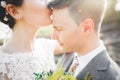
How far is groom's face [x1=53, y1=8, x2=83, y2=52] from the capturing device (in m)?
1.51

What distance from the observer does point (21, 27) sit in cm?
181

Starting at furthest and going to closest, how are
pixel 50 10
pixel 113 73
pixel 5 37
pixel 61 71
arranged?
pixel 5 37 < pixel 50 10 < pixel 61 71 < pixel 113 73

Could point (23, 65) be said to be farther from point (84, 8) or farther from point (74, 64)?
point (84, 8)

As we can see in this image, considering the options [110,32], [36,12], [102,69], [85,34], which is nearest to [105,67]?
[102,69]

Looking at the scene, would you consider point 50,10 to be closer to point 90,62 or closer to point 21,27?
point 21,27

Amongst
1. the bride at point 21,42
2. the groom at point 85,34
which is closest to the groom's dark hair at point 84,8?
the groom at point 85,34

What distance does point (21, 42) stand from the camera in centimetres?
181

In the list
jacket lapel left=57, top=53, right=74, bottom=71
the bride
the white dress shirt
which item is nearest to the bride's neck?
the bride

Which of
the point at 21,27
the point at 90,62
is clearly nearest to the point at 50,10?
the point at 21,27

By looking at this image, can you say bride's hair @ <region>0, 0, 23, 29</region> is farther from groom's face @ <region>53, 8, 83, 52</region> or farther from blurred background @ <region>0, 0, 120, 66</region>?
groom's face @ <region>53, 8, 83, 52</region>

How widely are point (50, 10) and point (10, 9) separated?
160 millimetres

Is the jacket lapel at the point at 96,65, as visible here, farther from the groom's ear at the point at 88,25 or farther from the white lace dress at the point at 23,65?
the white lace dress at the point at 23,65

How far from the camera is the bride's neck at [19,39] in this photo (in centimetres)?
180

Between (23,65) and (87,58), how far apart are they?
343 millimetres
